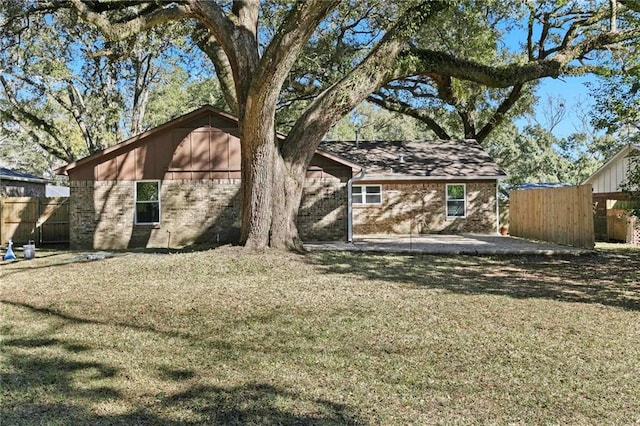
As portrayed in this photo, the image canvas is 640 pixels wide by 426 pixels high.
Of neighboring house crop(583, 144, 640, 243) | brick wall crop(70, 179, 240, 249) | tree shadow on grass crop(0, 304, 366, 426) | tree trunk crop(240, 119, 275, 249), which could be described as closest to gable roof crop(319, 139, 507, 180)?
neighboring house crop(583, 144, 640, 243)

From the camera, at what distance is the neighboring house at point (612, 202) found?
1832 centimetres

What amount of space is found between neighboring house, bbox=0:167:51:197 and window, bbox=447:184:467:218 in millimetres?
18661

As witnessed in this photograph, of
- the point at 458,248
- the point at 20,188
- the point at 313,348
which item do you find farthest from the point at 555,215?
the point at 20,188

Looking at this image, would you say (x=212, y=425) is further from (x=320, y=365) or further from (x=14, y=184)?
(x=14, y=184)

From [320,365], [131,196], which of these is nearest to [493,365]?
[320,365]

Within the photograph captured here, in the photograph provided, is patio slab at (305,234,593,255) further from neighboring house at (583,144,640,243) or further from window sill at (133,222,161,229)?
window sill at (133,222,161,229)

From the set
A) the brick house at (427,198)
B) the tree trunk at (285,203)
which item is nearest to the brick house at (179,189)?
the brick house at (427,198)

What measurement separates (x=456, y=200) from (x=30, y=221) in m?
16.2

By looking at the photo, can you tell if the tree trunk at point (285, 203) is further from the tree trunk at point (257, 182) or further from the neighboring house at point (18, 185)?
the neighboring house at point (18, 185)

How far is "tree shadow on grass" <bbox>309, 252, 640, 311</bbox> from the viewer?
8.31 metres

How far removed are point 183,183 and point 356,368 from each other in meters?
12.9

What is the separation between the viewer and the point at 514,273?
34.7ft

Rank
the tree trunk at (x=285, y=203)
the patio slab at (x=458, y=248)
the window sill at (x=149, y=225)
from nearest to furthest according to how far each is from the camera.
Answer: the tree trunk at (x=285, y=203) < the patio slab at (x=458, y=248) < the window sill at (x=149, y=225)

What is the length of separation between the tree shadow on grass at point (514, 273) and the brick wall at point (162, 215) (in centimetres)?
512
